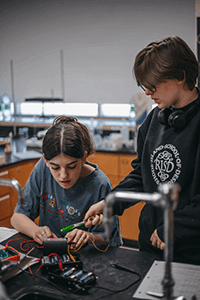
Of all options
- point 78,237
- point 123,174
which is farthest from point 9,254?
point 123,174

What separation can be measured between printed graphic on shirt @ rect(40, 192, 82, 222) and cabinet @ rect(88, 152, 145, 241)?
64.8 inches

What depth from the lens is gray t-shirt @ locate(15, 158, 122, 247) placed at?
4.93 ft

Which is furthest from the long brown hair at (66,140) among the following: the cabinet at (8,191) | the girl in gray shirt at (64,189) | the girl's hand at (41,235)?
the cabinet at (8,191)

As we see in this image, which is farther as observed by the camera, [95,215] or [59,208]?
[59,208]

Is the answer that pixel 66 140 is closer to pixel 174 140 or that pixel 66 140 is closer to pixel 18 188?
pixel 174 140

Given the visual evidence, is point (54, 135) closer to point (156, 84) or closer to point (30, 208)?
point (30, 208)

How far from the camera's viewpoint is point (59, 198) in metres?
1.54

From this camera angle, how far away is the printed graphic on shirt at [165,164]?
1.20 metres

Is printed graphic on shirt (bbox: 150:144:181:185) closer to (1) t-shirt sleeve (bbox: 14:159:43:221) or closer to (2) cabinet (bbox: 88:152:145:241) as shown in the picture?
(1) t-shirt sleeve (bbox: 14:159:43:221)

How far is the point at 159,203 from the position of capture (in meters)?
0.68

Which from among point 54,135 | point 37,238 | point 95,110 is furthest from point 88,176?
point 95,110

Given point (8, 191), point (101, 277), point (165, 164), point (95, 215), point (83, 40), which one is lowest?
point (8, 191)

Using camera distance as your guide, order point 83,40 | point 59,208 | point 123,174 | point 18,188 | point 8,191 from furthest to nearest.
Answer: point 83,40 < point 123,174 < point 8,191 < point 59,208 < point 18,188

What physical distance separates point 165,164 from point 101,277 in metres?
0.47
